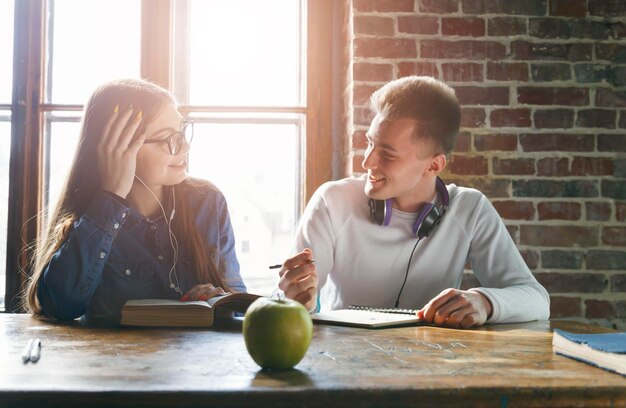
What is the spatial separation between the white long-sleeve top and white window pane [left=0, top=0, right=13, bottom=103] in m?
1.57

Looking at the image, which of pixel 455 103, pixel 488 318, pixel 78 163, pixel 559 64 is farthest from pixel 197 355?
pixel 559 64

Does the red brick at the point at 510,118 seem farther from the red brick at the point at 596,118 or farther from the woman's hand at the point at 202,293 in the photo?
the woman's hand at the point at 202,293

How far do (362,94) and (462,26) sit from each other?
0.49 metres

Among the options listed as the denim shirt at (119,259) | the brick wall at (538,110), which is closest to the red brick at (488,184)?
the brick wall at (538,110)

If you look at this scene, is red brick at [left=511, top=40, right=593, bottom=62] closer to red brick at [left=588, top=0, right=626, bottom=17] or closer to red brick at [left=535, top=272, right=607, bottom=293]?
red brick at [left=588, top=0, right=626, bottom=17]

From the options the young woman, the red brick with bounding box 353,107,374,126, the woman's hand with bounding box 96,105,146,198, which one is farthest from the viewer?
the red brick with bounding box 353,107,374,126

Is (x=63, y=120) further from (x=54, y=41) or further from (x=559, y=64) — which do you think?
(x=559, y=64)

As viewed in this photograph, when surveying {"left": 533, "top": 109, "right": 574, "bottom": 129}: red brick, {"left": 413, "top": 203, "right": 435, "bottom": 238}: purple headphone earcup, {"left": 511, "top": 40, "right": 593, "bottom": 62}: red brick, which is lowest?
{"left": 413, "top": 203, "right": 435, "bottom": 238}: purple headphone earcup

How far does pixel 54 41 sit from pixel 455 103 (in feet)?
5.86

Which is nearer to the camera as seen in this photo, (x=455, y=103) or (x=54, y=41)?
(x=455, y=103)

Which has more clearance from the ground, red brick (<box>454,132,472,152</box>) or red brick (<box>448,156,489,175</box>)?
red brick (<box>454,132,472,152</box>)

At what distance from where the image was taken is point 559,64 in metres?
2.61

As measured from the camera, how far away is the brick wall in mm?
2578

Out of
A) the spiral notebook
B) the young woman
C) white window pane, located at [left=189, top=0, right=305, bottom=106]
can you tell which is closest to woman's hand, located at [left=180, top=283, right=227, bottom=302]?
the young woman
